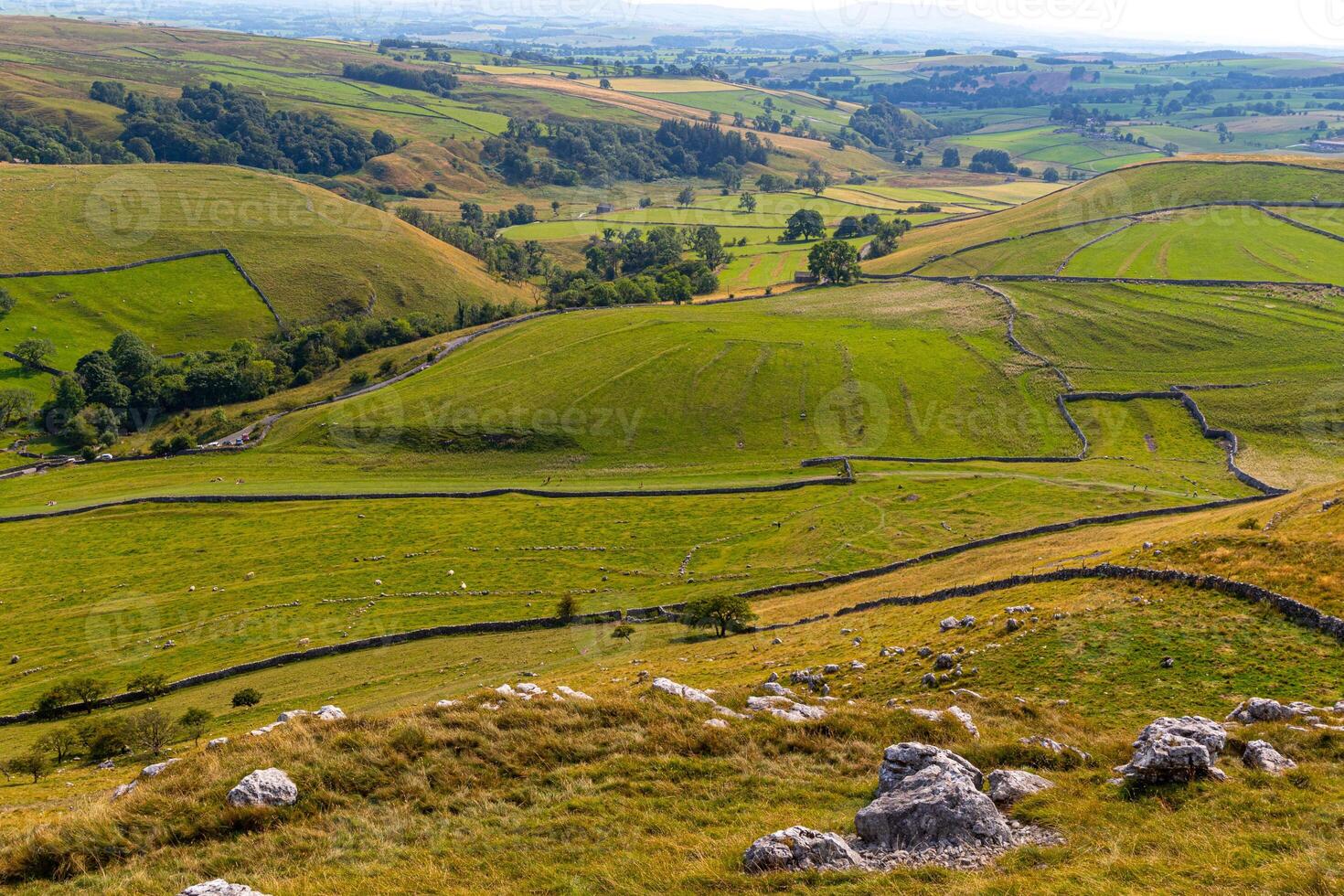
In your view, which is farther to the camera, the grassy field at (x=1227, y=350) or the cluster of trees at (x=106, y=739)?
the grassy field at (x=1227, y=350)

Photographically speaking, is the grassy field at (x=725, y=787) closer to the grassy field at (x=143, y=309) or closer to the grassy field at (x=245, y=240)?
the grassy field at (x=143, y=309)

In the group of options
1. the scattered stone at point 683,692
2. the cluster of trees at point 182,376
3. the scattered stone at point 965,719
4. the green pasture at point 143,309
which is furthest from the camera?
the green pasture at point 143,309

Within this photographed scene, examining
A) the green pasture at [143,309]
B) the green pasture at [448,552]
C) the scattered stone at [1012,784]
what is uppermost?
the scattered stone at [1012,784]

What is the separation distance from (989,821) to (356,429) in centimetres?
10380

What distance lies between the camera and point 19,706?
53.2 metres

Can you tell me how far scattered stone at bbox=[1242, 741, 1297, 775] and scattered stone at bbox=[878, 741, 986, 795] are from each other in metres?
7.43

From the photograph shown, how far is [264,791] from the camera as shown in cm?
2298

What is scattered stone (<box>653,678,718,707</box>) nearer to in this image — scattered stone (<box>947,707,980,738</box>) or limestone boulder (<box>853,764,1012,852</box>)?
Answer: scattered stone (<box>947,707,980,738</box>)

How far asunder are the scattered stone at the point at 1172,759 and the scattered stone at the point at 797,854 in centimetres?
853

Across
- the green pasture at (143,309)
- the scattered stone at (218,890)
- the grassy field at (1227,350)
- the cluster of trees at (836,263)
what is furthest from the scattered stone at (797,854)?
the green pasture at (143,309)

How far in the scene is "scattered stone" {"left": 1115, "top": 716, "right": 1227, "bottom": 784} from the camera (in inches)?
832

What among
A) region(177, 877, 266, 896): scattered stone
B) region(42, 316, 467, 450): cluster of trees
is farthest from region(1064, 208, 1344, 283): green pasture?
region(177, 877, 266, 896): scattered stone

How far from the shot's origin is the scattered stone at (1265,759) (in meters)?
21.7

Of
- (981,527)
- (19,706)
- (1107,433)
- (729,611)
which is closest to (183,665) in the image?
(19,706)
